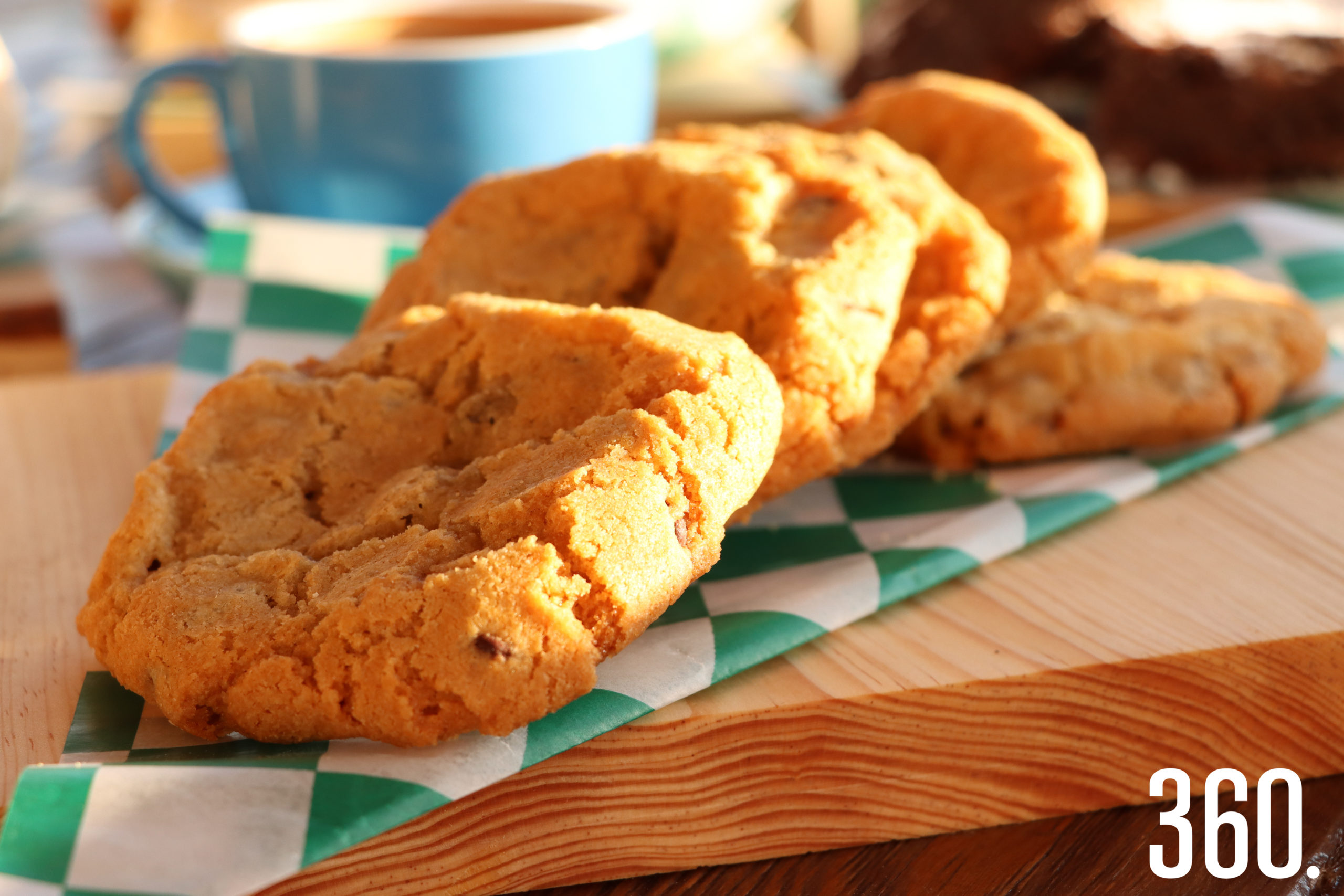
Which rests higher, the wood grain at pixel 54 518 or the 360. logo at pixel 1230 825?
the wood grain at pixel 54 518

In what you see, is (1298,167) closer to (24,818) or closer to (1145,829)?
(1145,829)

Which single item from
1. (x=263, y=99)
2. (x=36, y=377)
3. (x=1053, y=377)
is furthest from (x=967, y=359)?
(x=36, y=377)

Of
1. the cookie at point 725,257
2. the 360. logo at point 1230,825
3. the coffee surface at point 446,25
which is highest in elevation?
the coffee surface at point 446,25

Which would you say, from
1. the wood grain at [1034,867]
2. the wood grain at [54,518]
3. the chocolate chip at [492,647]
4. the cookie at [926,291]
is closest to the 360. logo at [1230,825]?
the wood grain at [1034,867]

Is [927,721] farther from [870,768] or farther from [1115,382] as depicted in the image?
[1115,382]

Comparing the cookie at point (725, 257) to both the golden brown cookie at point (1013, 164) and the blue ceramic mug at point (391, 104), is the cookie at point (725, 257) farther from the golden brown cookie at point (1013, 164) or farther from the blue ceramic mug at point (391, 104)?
the blue ceramic mug at point (391, 104)

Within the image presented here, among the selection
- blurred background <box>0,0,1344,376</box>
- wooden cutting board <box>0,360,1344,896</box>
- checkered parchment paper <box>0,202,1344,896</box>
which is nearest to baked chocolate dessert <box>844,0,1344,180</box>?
blurred background <box>0,0,1344,376</box>

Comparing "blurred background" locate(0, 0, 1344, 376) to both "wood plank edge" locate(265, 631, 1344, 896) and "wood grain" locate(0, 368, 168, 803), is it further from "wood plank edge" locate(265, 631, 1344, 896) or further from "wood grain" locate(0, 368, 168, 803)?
"wood plank edge" locate(265, 631, 1344, 896)
